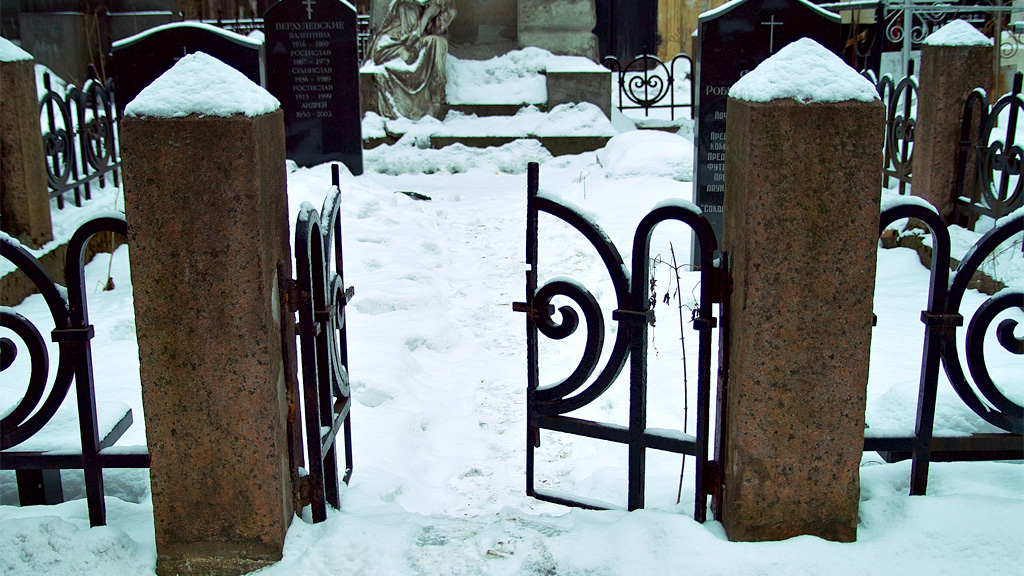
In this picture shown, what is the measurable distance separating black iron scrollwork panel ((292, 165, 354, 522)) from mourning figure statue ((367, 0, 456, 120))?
962 centimetres

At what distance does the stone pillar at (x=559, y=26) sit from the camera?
45.1 feet

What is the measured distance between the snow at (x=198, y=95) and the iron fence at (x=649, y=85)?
10.3 m

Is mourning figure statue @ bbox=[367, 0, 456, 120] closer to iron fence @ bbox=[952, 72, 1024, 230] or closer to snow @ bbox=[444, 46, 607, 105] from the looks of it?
snow @ bbox=[444, 46, 607, 105]

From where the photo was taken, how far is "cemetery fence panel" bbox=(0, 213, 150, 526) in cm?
243

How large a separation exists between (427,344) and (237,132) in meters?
3.19

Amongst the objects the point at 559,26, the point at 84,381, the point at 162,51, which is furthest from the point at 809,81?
the point at 559,26

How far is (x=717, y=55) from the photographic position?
21.2 feet

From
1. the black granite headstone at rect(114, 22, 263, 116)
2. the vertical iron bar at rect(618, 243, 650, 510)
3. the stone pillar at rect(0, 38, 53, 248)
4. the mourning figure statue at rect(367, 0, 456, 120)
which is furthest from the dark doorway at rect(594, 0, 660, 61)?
the vertical iron bar at rect(618, 243, 650, 510)

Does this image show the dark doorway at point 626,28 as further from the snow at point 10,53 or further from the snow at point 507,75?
the snow at point 10,53

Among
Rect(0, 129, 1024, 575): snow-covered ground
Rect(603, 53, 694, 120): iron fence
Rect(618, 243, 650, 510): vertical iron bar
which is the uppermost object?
Rect(603, 53, 694, 120): iron fence

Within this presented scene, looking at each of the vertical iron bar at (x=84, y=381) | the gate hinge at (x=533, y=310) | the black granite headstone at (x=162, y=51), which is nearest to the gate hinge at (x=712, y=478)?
the gate hinge at (x=533, y=310)

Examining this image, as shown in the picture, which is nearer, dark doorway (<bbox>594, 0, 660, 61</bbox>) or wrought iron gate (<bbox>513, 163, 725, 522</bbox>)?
wrought iron gate (<bbox>513, 163, 725, 522</bbox>)

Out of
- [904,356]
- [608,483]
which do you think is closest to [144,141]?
[608,483]

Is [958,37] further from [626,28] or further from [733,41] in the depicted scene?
[626,28]
